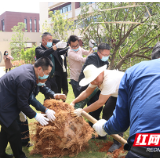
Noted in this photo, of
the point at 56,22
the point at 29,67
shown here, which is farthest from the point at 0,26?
the point at 29,67

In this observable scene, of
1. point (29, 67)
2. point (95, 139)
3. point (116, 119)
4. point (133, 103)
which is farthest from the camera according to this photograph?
point (95, 139)

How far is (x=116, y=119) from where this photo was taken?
1630mm

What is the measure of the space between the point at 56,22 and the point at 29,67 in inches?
462

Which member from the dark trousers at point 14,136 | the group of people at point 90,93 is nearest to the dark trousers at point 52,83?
the group of people at point 90,93

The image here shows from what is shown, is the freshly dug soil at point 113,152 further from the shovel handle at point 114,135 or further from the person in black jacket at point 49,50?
the person in black jacket at point 49,50

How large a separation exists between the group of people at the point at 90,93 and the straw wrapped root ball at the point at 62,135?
5.9 inches

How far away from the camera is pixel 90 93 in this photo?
3.38 metres

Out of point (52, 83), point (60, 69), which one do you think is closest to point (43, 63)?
point (52, 83)

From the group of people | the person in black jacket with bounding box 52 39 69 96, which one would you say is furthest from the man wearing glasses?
the person in black jacket with bounding box 52 39 69 96

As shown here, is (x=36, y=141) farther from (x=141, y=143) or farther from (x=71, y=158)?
(x=141, y=143)

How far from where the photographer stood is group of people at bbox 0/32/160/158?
1.40 meters

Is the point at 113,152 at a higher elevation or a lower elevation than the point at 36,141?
lower

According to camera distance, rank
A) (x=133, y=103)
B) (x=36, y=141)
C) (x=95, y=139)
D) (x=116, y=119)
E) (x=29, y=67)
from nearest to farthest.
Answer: (x=133, y=103)
(x=116, y=119)
(x=29, y=67)
(x=36, y=141)
(x=95, y=139)

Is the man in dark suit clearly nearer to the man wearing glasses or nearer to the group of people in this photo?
the group of people
